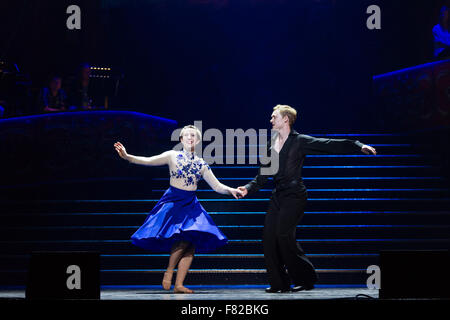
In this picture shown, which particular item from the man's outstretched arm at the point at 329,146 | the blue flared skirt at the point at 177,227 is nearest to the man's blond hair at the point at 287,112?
the man's outstretched arm at the point at 329,146

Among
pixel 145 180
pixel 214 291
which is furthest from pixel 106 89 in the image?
pixel 214 291

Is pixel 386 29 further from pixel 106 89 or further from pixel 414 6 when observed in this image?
pixel 106 89

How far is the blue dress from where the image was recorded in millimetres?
5953

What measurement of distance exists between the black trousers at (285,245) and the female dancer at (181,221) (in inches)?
17.8

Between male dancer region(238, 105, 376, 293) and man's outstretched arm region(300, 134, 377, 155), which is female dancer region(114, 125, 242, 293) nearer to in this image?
male dancer region(238, 105, 376, 293)

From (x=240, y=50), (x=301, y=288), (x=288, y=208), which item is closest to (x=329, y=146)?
(x=288, y=208)

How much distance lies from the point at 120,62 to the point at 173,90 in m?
1.30

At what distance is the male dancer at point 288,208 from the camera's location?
19.4 ft

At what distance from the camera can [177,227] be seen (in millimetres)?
5965

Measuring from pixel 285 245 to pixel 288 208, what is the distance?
14.2 inches

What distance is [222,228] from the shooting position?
7.73 meters

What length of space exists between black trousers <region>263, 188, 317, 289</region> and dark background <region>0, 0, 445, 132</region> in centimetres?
666

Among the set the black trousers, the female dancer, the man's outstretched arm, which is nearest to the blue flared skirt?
the female dancer

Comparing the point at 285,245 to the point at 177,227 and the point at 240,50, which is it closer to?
the point at 177,227
